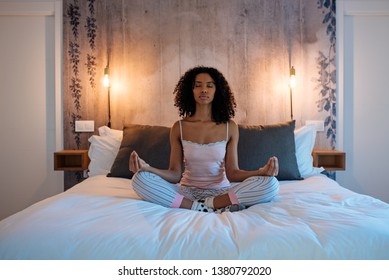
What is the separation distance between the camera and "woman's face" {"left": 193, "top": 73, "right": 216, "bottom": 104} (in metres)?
2.04

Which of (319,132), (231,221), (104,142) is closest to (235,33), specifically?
(319,132)

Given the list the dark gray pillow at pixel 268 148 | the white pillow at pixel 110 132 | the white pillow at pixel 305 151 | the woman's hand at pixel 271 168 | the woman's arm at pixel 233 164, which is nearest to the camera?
the woman's hand at pixel 271 168

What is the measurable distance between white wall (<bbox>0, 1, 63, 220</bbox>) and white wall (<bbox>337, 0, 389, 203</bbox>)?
2.43 m

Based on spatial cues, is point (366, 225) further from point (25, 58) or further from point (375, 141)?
point (25, 58)

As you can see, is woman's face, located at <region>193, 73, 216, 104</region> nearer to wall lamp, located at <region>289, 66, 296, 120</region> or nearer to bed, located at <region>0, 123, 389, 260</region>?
bed, located at <region>0, 123, 389, 260</region>

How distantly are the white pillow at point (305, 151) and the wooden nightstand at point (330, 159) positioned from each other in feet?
0.79

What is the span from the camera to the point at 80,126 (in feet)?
9.95

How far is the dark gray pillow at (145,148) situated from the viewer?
2379 millimetres

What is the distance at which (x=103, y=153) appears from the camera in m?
2.62

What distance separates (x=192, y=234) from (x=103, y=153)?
1.63 meters

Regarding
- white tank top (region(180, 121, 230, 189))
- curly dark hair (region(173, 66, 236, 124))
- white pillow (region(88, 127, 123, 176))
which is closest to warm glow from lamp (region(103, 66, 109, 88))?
white pillow (region(88, 127, 123, 176))

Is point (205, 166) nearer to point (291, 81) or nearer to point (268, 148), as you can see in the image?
point (268, 148)

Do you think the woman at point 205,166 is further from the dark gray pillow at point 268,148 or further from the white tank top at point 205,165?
the dark gray pillow at point 268,148

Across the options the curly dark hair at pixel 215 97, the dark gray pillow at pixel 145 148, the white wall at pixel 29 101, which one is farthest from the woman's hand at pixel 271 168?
the white wall at pixel 29 101
